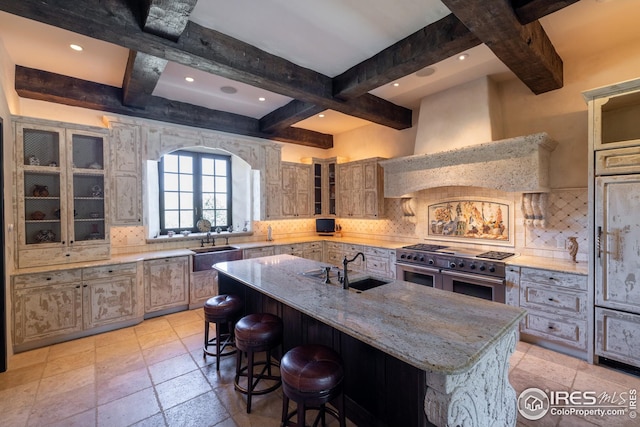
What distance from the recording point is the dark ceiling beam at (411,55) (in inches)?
93.7

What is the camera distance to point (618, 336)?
8.75 ft

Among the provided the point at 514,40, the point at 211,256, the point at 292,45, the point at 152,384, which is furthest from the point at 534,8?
the point at 211,256

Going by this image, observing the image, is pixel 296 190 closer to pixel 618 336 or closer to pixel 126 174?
pixel 126 174

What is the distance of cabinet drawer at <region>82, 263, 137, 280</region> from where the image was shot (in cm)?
343

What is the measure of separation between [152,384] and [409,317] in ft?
8.00

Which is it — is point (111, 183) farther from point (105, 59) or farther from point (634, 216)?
point (634, 216)

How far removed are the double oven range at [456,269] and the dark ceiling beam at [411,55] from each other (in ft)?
7.77

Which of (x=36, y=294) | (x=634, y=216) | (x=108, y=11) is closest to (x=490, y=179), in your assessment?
(x=634, y=216)

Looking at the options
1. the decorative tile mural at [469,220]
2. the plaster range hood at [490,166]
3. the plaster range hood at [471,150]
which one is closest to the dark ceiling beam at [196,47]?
the plaster range hood at [471,150]

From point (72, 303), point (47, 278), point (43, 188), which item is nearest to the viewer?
point (47, 278)

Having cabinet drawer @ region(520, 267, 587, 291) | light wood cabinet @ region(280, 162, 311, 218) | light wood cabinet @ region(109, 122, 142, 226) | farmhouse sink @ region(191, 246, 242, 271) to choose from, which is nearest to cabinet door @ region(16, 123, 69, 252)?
light wood cabinet @ region(109, 122, 142, 226)

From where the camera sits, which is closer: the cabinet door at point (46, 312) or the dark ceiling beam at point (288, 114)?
the cabinet door at point (46, 312)

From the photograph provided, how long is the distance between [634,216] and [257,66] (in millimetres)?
3948

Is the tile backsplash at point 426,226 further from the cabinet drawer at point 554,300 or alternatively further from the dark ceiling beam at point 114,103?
the dark ceiling beam at point 114,103
